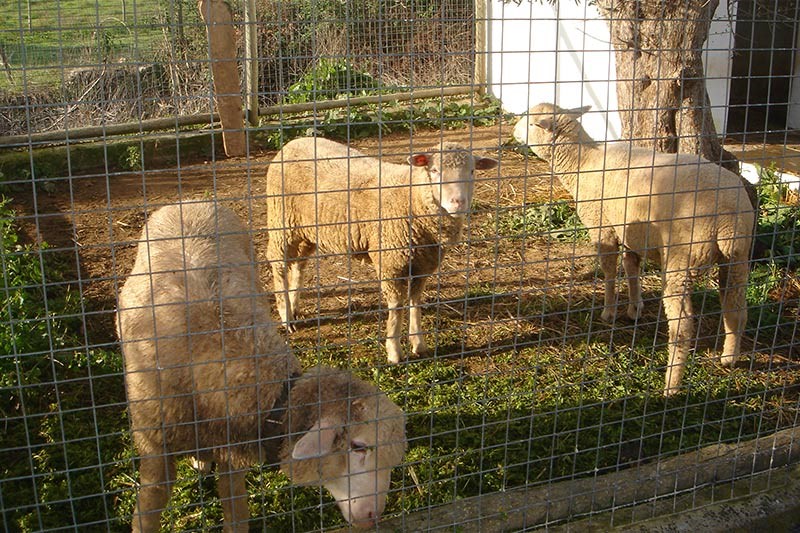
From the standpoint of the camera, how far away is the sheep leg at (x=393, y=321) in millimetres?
5195

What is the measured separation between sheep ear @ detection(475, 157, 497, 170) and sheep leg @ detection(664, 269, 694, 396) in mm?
1342

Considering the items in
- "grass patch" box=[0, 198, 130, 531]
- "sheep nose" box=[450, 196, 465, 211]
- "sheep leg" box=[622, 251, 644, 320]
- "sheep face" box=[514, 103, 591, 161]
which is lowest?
"grass patch" box=[0, 198, 130, 531]

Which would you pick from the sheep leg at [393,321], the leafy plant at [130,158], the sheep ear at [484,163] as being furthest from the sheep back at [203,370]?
the leafy plant at [130,158]

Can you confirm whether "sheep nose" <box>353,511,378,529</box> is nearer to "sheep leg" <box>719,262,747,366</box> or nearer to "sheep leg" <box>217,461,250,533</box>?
"sheep leg" <box>217,461,250,533</box>

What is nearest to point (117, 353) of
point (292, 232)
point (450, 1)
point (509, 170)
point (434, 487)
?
point (292, 232)

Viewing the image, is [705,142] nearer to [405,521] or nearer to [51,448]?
[405,521]

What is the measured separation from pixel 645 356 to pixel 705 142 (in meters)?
2.02

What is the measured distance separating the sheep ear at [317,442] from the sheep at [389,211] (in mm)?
1870

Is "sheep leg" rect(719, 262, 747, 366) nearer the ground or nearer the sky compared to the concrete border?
nearer the sky

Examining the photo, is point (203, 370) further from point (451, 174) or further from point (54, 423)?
→ point (451, 174)

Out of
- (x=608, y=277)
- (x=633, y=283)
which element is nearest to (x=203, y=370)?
(x=608, y=277)

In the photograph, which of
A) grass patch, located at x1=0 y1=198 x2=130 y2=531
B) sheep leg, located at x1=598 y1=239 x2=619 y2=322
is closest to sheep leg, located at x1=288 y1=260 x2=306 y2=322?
grass patch, located at x1=0 y1=198 x2=130 y2=531

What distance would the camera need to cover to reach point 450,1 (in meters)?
12.7

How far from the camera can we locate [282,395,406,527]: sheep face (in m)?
3.07
